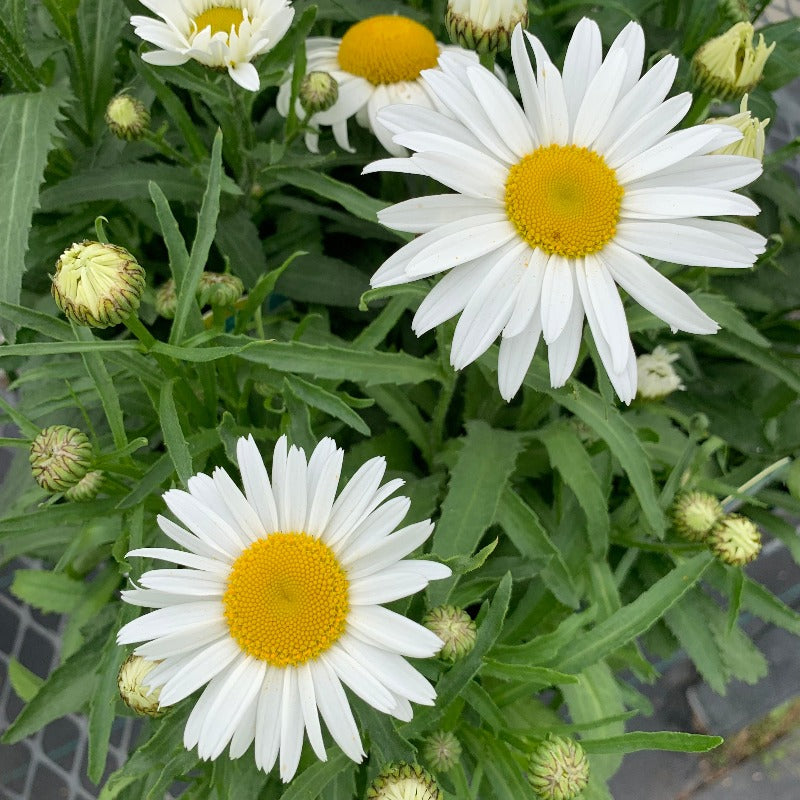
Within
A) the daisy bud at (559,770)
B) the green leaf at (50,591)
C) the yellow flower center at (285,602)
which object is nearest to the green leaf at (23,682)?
the green leaf at (50,591)

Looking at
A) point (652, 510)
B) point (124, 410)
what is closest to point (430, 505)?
point (652, 510)

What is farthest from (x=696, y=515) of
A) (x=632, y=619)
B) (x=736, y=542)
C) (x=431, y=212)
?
(x=431, y=212)

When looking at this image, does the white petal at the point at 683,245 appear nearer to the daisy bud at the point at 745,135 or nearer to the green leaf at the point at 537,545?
the daisy bud at the point at 745,135

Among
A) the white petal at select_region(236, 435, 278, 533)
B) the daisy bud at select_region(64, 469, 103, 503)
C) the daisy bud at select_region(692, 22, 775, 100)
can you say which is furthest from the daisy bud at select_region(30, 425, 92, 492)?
the daisy bud at select_region(692, 22, 775, 100)

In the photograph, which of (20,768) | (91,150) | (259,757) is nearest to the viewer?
(259,757)

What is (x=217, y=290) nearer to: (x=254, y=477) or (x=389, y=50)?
(x=254, y=477)

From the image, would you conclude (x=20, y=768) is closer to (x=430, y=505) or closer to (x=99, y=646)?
(x=99, y=646)

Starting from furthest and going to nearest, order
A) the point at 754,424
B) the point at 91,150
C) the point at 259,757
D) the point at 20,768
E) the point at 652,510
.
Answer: the point at 20,768
the point at 754,424
the point at 91,150
the point at 652,510
the point at 259,757

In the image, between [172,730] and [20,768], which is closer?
[172,730]

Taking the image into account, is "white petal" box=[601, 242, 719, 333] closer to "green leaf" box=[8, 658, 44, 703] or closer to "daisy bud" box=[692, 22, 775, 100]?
"daisy bud" box=[692, 22, 775, 100]
